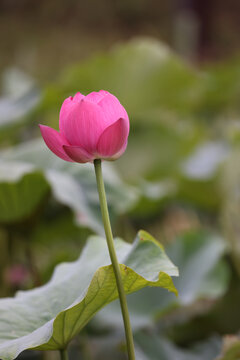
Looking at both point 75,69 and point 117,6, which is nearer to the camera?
point 75,69

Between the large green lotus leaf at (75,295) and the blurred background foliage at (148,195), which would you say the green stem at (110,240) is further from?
the blurred background foliage at (148,195)

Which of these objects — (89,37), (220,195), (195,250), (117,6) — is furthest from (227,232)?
(117,6)

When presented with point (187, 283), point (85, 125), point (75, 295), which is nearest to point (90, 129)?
point (85, 125)

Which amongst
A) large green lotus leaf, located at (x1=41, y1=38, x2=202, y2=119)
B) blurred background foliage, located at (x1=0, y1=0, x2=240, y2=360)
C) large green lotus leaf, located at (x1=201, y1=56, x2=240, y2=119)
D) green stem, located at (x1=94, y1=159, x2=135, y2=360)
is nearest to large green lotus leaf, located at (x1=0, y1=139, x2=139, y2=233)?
blurred background foliage, located at (x1=0, y1=0, x2=240, y2=360)

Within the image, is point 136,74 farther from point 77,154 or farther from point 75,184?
point 77,154

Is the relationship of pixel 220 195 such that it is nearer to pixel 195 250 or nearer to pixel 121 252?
pixel 195 250

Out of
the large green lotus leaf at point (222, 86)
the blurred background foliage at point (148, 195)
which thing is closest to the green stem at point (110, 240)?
the blurred background foliage at point (148, 195)
